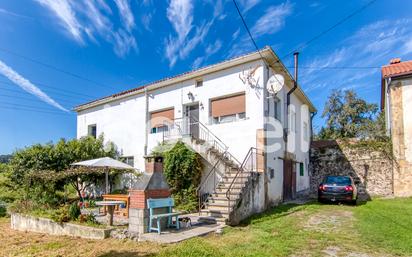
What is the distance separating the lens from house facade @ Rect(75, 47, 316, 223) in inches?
408

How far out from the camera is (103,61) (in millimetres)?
17375

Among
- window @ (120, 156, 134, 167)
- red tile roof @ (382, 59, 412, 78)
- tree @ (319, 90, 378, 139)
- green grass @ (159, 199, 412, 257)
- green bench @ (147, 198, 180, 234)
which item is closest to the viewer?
green grass @ (159, 199, 412, 257)

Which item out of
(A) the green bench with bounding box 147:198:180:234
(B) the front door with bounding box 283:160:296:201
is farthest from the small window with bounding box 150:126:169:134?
(A) the green bench with bounding box 147:198:180:234

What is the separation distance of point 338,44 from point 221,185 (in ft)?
28.2

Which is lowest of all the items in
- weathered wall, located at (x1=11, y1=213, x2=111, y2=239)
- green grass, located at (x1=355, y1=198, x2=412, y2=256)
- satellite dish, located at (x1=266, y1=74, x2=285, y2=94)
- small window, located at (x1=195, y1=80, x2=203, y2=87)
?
weathered wall, located at (x1=11, y1=213, x2=111, y2=239)

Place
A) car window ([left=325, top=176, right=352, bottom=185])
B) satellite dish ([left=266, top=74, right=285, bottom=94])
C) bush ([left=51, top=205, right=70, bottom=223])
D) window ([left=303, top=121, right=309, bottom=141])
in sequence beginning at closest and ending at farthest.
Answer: bush ([left=51, top=205, right=70, bottom=223]) → satellite dish ([left=266, top=74, right=285, bottom=94]) → car window ([left=325, top=176, right=352, bottom=185]) → window ([left=303, top=121, right=309, bottom=141])

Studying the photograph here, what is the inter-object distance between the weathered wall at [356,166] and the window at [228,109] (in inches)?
345

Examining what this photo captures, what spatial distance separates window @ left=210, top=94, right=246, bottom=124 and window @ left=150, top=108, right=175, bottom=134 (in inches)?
106

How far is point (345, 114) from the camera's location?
2867cm

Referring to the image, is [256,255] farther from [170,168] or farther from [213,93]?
[213,93]

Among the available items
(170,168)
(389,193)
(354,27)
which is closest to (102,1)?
(170,168)

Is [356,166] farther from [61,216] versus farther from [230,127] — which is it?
[61,216]

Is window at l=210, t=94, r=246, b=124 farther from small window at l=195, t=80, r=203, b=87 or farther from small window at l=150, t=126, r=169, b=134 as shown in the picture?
small window at l=150, t=126, r=169, b=134

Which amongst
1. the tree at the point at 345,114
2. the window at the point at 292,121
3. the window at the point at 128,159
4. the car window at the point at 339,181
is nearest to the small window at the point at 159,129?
the window at the point at 128,159
